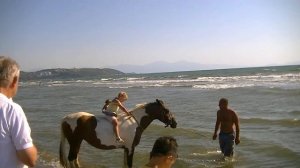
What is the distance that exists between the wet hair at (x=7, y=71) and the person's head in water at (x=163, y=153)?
4.50 ft

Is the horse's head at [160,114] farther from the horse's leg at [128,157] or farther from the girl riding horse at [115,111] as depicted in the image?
the horse's leg at [128,157]

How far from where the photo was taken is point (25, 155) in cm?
326

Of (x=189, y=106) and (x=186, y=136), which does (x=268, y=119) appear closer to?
(x=186, y=136)

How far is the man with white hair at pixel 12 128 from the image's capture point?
3230 millimetres

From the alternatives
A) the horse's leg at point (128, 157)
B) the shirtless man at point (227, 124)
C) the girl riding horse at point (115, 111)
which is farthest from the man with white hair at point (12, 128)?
the shirtless man at point (227, 124)

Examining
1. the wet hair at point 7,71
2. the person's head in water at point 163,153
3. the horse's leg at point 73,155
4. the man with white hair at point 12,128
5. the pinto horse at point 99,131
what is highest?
the wet hair at point 7,71

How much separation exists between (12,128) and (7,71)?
0.48 meters

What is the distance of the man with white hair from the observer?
127 inches

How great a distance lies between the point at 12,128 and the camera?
10.6 feet

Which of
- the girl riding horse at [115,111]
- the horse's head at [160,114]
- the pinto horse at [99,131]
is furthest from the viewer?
the horse's head at [160,114]

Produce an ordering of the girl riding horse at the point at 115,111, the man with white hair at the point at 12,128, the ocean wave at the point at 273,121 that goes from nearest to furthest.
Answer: the man with white hair at the point at 12,128 < the girl riding horse at the point at 115,111 < the ocean wave at the point at 273,121

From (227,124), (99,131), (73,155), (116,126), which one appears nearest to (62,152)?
(73,155)

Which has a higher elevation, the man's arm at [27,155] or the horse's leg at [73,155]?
the man's arm at [27,155]

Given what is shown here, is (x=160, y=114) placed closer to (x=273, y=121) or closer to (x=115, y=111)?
(x=115, y=111)
